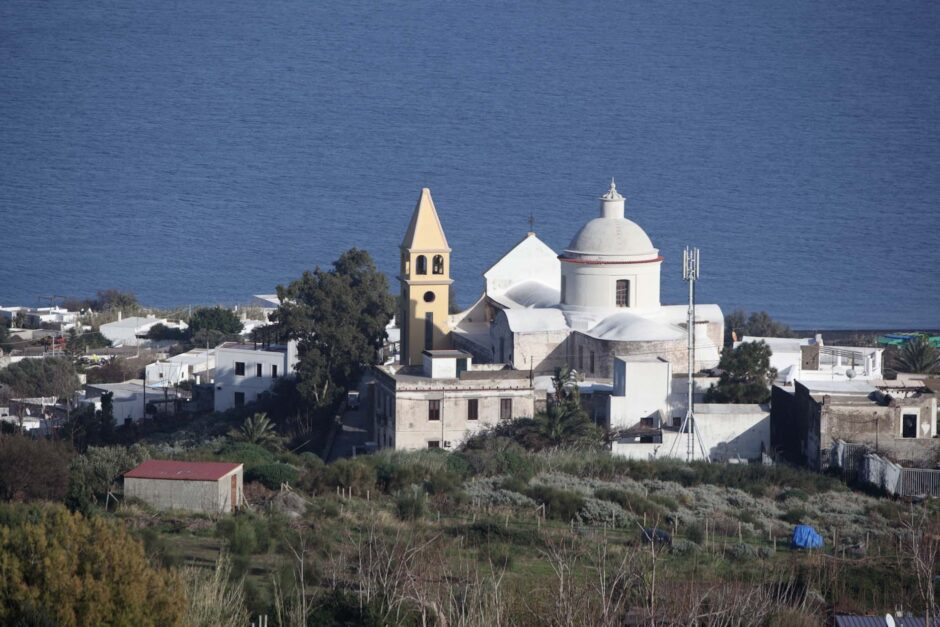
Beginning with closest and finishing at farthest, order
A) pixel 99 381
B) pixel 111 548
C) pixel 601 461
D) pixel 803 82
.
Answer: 1. pixel 111 548
2. pixel 601 461
3. pixel 99 381
4. pixel 803 82

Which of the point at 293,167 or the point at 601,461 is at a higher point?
the point at 293,167

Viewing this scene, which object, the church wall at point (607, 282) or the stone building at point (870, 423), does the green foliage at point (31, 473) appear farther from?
the church wall at point (607, 282)

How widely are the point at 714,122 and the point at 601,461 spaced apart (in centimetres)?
10880

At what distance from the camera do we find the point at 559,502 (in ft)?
85.1

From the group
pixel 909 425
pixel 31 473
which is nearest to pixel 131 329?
pixel 31 473

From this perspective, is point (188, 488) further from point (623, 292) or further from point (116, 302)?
point (116, 302)

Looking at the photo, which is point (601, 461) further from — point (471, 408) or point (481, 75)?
point (481, 75)

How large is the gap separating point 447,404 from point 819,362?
8.75m

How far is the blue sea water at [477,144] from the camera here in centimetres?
8281

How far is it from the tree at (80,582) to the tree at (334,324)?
1842cm

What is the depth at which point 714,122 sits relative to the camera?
136375mm

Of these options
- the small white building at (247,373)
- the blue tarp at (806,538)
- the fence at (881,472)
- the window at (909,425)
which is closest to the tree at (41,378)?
the small white building at (247,373)

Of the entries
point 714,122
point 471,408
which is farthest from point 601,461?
point 714,122

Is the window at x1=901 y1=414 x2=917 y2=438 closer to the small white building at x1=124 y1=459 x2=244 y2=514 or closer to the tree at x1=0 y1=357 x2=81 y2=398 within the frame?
the small white building at x1=124 y1=459 x2=244 y2=514
